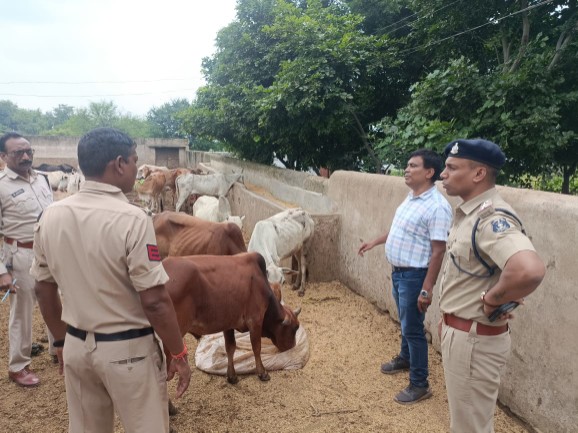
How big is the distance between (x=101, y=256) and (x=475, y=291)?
1.75m

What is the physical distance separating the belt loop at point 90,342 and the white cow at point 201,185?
1086 cm

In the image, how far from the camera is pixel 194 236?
5.59 metres

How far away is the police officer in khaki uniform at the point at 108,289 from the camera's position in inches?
69.5

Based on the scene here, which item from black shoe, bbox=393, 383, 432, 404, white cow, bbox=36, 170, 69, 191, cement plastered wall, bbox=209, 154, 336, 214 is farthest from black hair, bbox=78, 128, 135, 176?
white cow, bbox=36, 170, 69, 191

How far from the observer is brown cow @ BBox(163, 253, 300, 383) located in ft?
10.9

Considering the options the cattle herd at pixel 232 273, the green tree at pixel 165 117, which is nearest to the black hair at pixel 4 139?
the cattle herd at pixel 232 273

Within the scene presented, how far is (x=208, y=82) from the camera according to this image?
16.1m

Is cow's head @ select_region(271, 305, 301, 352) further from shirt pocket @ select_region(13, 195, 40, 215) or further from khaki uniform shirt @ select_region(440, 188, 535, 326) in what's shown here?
shirt pocket @ select_region(13, 195, 40, 215)

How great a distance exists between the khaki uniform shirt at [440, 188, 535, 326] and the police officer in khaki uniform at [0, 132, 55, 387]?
11.0 feet

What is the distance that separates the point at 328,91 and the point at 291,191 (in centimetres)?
245

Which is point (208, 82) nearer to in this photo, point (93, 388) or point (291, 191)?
point (291, 191)

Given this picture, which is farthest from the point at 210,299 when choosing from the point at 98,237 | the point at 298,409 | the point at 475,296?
the point at 475,296

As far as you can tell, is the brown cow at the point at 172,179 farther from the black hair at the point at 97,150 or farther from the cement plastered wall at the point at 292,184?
the black hair at the point at 97,150

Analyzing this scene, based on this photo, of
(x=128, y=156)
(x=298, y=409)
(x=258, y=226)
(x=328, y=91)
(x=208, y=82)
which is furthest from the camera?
(x=208, y=82)
